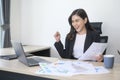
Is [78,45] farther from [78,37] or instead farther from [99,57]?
[99,57]

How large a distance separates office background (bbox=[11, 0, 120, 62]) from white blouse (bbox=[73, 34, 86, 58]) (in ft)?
3.39

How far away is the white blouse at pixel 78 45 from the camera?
8.04 ft

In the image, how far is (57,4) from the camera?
12.5 feet

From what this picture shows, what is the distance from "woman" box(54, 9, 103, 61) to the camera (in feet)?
7.99

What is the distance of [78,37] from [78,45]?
108 mm

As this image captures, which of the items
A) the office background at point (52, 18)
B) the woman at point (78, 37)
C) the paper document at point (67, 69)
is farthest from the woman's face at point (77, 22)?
the office background at point (52, 18)

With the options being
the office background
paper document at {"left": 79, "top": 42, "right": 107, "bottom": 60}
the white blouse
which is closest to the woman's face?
the white blouse

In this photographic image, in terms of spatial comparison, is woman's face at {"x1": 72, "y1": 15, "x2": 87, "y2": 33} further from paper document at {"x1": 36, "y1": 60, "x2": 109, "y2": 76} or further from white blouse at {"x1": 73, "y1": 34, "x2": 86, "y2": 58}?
paper document at {"x1": 36, "y1": 60, "x2": 109, "y2": 76}

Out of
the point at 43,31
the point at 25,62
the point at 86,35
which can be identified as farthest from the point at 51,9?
the point at 25,62

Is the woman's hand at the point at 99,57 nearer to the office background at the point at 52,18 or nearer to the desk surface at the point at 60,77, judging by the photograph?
the desk surface at the point at 60,77

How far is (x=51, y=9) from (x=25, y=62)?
2.17 meters

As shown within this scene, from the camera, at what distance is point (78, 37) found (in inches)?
100

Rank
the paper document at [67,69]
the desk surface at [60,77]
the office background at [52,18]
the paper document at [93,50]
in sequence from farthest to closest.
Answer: the office background at [52,18] < the paper document at [93,50] < the paper document at [67,69] < the desk surface at [60,77]

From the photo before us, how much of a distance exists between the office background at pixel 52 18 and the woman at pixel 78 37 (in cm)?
94
